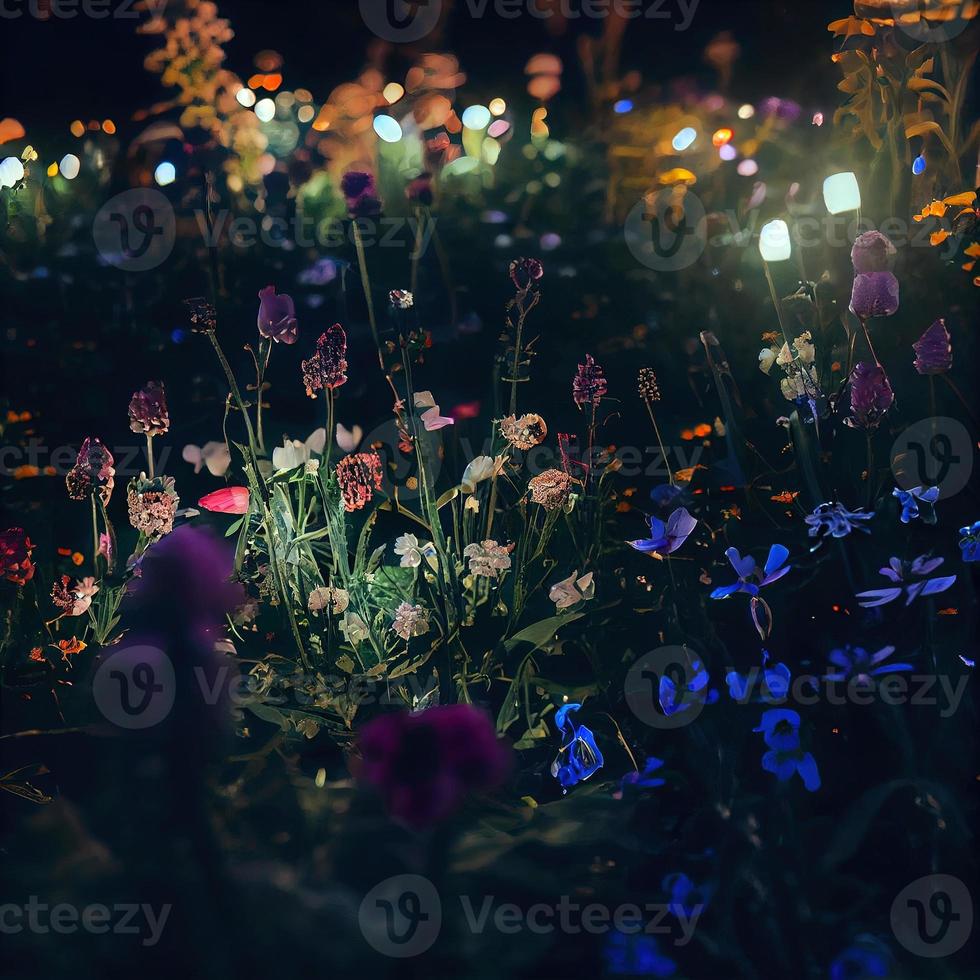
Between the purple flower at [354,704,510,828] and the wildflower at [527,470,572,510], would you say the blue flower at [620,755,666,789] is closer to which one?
the purple flower at [354,704,510,828]

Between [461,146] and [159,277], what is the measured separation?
61cm

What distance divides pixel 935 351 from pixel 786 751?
63cm

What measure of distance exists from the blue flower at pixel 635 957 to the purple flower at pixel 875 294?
3.15 feet

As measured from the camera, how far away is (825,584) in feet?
5.08

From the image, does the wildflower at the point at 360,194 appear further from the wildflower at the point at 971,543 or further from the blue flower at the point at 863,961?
the blue flower at the point at 863,961

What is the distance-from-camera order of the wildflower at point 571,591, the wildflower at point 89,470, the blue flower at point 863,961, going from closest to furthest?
the blue flower at point 863,961
the wildflower at point 571,591
the wildflower at point 89,470

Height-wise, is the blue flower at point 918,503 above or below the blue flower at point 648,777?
above

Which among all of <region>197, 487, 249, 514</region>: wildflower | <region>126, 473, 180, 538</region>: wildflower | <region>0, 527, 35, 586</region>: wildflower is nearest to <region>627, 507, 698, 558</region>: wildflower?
<region>197, 487, 249, 514</region>: wildflower

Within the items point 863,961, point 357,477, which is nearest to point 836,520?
point 863,961

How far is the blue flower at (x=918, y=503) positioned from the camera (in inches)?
60.0

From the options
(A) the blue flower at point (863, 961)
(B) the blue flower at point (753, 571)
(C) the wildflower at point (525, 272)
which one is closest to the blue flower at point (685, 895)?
(A) the blue flower at point (863, 961)

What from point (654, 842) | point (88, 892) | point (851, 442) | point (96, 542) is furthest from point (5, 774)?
Result: point (851, 442)

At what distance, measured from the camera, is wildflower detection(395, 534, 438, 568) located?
5.40 feet

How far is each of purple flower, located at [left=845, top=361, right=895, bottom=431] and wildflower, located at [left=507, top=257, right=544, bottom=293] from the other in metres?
0.52
